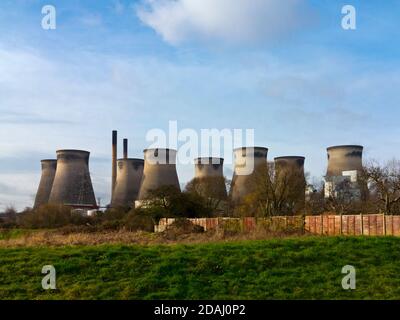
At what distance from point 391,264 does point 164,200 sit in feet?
78.7

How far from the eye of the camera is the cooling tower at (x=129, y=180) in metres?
53.8

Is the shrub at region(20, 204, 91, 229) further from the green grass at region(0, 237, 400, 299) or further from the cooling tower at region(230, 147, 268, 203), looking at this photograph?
the green grass at region(0, 237, 400, 299)

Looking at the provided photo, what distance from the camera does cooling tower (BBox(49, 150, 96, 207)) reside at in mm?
51500

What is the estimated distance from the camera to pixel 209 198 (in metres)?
44.3

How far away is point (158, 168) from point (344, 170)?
15.6 metres

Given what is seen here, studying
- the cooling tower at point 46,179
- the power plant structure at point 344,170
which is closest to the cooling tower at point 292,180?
the power plant structure at point 344,170

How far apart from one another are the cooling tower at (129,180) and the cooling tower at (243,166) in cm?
1061

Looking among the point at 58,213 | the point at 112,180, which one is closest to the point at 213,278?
the point at 58,213

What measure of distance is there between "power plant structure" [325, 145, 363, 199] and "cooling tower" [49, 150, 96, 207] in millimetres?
21702

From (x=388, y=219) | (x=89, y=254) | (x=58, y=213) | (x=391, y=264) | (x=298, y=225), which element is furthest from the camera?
(x=58, y=213)

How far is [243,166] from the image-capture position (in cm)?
4656

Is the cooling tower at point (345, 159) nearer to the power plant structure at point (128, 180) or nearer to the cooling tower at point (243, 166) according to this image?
the cooling tower at point (243, 166)

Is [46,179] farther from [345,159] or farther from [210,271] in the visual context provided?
[210,271]
